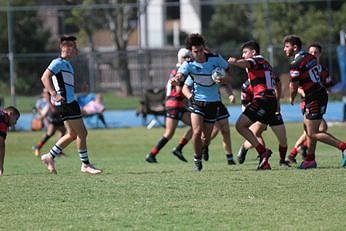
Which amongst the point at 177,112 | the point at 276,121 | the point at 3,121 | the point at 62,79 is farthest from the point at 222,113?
the point at 3,121

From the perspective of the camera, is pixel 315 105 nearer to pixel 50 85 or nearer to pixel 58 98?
pixel 58 98

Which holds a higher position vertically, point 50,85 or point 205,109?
point 50,85

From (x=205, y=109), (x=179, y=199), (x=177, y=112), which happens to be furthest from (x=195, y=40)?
(x=177, y=112)

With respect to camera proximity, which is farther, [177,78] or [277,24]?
[277,24]

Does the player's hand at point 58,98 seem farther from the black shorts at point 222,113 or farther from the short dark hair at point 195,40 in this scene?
the black shorts at point 222,113

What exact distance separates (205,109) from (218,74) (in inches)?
24.5

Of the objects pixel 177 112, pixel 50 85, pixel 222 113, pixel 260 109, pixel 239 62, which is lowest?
pixel 177 112

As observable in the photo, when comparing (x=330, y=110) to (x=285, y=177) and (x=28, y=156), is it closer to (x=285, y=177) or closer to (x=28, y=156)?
(x=28, y=156)

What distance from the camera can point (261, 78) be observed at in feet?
42.6

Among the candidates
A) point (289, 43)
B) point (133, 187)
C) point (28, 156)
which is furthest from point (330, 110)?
point (133, 187)

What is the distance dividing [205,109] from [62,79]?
2.12m

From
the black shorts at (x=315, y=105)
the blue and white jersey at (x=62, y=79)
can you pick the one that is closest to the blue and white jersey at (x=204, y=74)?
the black shorts at (x=315, y=105)

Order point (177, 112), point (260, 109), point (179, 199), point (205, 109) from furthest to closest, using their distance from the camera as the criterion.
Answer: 1. point (177, 112)
2. point (205, 109)
3. point (260, 109)
4. point (179, 199)

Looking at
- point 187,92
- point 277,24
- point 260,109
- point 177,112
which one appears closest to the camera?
point 260,109
